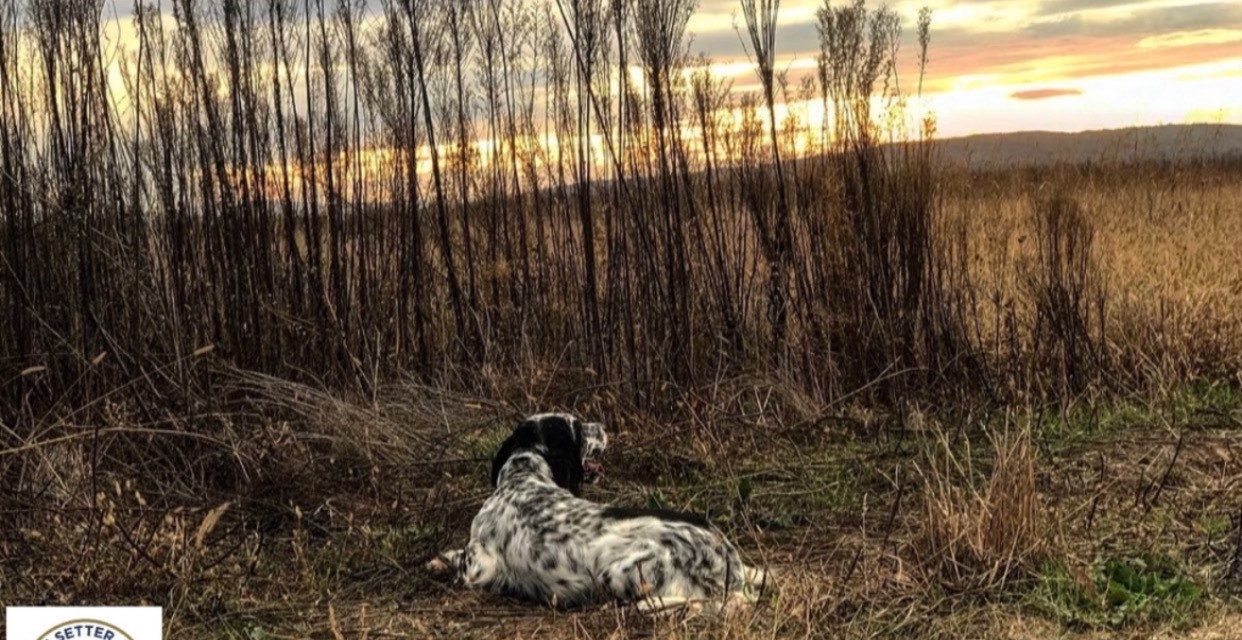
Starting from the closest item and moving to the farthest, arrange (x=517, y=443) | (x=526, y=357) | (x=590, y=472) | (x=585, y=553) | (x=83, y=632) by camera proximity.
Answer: (x=83, y=632) < (x=585, y=553) < (x=517, y=443) < (x=590, y=472) < (x=526, y=357)

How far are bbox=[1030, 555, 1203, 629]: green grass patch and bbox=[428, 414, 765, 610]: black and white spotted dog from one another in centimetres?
69

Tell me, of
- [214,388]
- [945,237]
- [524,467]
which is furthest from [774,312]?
[214,388]

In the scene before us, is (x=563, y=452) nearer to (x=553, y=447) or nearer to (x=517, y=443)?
(x=553, y=447)

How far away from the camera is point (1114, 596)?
2854 mm

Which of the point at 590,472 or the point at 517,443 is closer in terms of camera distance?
the point at 517,443

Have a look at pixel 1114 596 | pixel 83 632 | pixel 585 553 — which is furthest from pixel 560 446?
pixel 1114 596

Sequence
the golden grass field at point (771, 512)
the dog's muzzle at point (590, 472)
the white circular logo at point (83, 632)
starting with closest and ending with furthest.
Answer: the white circular logo at point (83, 632), the golden grass field at point (771, 512), the dog's muzzle at point (590, 472)

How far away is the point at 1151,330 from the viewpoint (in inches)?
212

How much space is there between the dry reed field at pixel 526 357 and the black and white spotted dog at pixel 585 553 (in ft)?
0.33

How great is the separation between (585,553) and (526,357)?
2.52 metres

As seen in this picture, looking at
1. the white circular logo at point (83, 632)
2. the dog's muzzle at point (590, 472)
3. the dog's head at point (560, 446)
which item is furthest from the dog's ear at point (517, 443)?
the white circular logo at point (83, 632)

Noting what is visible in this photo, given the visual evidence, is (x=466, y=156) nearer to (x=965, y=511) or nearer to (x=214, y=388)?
(x=214, y=388)

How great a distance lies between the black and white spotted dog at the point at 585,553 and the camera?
2.88 meters

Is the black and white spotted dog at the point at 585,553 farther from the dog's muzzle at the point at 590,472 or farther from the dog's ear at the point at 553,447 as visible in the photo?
the dog's muzzle at the point at 590,472
